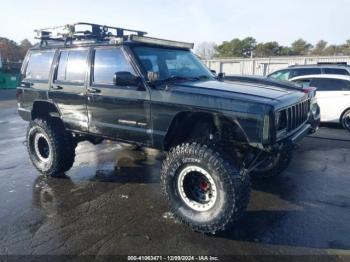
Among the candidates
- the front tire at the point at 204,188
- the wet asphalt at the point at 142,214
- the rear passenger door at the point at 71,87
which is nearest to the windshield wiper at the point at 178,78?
the front tire at the point at 204,188

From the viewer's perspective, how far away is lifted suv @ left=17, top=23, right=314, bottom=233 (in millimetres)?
3568

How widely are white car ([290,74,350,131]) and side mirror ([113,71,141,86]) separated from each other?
7.07 meters

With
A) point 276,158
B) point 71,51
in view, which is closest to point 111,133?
point 71,51

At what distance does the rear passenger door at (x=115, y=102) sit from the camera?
4262 mm

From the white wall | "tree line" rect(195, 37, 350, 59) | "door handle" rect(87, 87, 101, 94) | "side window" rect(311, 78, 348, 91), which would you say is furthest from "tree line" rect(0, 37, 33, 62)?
"door handle" rect(87, 87, 101, 94)

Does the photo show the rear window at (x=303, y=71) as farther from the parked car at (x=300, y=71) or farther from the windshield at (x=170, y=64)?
the windshield at (x=170, y=64)

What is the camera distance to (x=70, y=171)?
233 inches

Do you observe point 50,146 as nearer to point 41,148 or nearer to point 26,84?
point 41,148

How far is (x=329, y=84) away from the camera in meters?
9.95

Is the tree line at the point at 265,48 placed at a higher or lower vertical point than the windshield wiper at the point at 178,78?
higher


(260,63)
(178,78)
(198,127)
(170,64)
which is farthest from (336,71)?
(260,63)

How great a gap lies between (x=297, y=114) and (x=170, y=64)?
181cm

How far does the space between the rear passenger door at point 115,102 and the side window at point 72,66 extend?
22 centimetres

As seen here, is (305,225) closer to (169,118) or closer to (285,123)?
(285,123)
